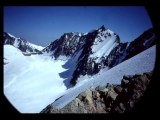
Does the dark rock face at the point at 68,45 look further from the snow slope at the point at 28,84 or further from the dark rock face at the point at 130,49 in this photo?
the dark rock face at the point at 130,49

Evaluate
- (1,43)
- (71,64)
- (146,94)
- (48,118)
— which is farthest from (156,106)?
(71,64)

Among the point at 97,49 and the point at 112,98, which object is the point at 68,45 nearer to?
the point at 97,49

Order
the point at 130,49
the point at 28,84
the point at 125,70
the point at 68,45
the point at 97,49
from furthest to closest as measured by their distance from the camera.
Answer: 1. the point at 68,45
2. the point at 97,49
3. the point at 28,84
4. the point at 130,49
5. the point at 125,70

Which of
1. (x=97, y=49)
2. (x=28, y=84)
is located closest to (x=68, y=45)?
(x=97, y=49)

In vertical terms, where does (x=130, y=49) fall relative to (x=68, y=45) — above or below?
below

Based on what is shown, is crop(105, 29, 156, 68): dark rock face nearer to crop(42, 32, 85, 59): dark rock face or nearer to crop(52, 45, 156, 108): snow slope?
crop(52, 45, 156, 108): snow slope

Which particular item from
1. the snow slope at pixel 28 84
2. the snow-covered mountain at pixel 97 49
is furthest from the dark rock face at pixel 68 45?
the snow slope at pixel 28 84

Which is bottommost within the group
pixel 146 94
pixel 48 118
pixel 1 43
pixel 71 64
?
pixel 48 118
